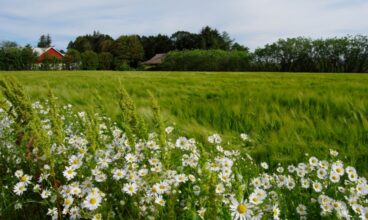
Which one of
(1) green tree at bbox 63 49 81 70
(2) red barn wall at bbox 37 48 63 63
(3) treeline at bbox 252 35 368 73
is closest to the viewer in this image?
(3) treeline at bbox 252 35 368 73

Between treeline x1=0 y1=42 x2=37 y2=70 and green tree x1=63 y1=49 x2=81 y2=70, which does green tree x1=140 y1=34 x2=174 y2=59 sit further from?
treeline x1=0 y1=42 x2=37 y2=70

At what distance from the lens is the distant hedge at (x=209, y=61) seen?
1809 inches

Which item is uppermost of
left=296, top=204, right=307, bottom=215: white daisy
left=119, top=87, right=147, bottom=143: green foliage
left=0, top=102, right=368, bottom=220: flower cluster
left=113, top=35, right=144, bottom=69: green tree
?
left=113, top=35, right=144, bottom=69: green tree

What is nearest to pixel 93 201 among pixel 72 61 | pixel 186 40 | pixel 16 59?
pixel 16 59

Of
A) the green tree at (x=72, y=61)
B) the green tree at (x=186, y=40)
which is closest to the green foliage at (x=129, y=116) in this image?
the green tree at (x=72, y=61)

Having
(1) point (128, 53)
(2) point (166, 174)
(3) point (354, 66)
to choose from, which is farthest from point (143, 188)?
(1) point (128, 53)

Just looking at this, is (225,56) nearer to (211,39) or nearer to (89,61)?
(89,61)

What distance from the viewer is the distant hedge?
45.9 metres

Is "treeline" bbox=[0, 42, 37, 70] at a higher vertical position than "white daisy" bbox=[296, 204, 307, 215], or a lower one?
higher

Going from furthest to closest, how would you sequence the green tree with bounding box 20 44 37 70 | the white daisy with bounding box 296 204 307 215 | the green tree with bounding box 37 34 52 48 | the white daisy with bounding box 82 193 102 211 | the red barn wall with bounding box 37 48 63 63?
1. the green tree with bounding box 37 34 52 48
2. the red barn wall with bounding box 37 48 63 63
3. the green tree with bounding box 20 44 37 70
4. the white daisy with bounding box 296 204 307 215
5. the white daisy with bounding box 82 193 102 211

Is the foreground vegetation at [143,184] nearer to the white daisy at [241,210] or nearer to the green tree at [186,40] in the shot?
the white daisy at [241,210]

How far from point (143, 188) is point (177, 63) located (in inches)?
2086

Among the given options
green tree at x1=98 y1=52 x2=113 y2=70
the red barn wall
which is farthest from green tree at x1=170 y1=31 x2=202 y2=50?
the red barn wall

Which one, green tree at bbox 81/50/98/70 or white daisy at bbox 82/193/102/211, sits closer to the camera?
white daisy at bbox 82/193/102/211
